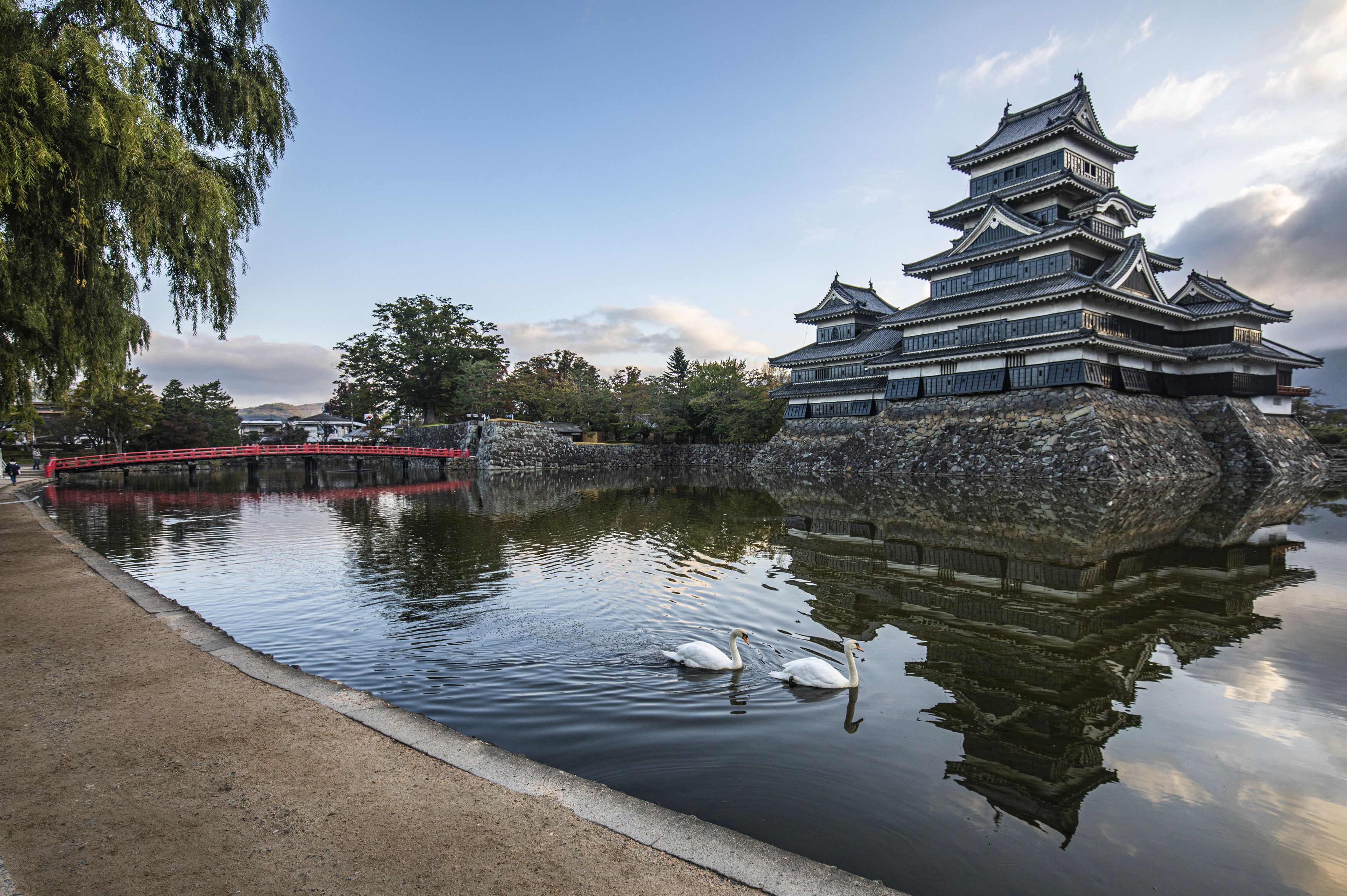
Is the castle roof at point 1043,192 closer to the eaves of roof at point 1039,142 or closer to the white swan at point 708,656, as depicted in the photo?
the eaves of roof at point 1039,142

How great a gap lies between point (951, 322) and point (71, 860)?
35.3 meters

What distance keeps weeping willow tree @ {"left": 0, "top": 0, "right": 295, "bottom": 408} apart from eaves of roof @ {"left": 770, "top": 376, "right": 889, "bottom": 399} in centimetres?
3324

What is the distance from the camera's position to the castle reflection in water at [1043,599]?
504 cm

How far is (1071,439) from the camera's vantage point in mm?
25438

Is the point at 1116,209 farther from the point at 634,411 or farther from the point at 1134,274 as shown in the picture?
Answer: the point at 634,411

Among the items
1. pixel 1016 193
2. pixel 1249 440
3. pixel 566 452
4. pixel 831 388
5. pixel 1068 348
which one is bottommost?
pixel 566 452

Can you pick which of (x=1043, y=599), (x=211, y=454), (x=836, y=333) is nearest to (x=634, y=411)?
(x=836, y=333)

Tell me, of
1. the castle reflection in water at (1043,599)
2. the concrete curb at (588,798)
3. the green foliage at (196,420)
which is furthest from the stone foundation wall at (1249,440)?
the green foliage at (196,420)

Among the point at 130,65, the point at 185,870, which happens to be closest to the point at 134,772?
the point at 185,870

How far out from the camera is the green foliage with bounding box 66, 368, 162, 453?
154 feet

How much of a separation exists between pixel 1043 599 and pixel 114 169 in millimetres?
13330

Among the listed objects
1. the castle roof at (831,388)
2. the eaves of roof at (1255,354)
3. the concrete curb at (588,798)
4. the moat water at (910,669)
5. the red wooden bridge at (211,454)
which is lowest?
the moat water at (910,669)

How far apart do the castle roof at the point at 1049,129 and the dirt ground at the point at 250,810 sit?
121 ft

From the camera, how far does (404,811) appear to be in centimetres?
341
